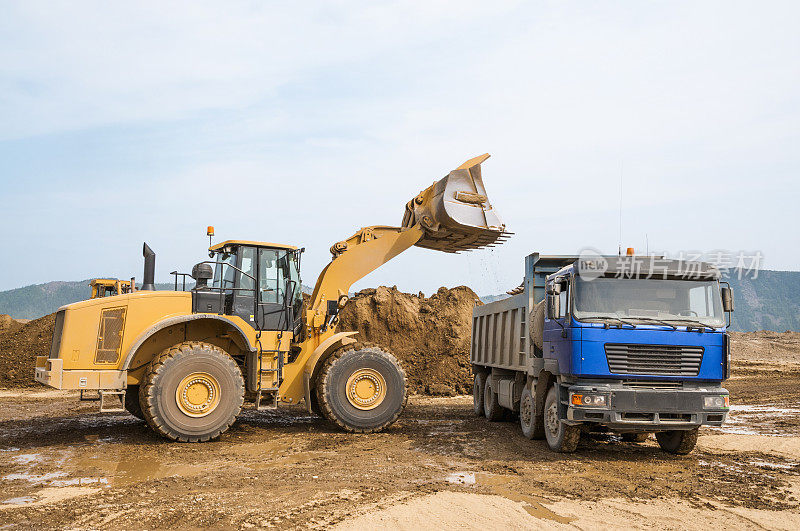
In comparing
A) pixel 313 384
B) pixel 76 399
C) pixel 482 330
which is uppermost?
pixel 482 330

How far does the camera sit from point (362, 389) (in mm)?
11805

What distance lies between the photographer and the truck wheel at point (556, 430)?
31.1 feet

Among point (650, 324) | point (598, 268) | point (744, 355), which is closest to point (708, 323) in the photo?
point (650, 324)

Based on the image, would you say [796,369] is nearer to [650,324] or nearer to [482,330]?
[482,330]

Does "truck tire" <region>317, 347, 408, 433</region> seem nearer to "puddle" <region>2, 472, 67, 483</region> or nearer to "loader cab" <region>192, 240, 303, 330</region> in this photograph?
"loader cab" <region>192, 240, 303, 330</region>

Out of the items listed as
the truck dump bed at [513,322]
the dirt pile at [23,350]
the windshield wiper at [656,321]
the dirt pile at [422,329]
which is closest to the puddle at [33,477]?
the truck dump bed at [513,322]

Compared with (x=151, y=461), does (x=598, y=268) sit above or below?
above

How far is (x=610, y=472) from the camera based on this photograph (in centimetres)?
852

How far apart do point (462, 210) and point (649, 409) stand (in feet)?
17.2

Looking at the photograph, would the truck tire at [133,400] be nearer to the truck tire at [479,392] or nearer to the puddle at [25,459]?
the puddle at [25,459]

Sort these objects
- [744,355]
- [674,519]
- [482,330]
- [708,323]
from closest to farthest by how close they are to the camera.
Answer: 1. [674,519]
2. [708,323]
3. [482,330]
4. [744,355]

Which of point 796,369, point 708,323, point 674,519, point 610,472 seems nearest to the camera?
point 674,519

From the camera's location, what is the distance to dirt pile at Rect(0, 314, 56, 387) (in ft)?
75.3

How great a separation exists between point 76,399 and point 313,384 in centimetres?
1087
